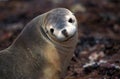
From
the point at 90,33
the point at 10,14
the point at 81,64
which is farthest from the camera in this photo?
the point at 10,14

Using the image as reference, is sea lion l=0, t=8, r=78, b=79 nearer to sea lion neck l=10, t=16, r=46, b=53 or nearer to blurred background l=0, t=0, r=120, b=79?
sea lion neck l=10, t=16, r=46, b=53

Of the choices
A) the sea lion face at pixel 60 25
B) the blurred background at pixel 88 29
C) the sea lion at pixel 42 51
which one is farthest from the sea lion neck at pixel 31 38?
the blurred background at pixel 88 29

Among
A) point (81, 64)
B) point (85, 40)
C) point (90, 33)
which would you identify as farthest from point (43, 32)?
point (90, 33)

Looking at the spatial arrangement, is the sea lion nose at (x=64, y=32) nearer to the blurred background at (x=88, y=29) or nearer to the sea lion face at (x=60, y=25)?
the sea lion face at (x=60, y=25)

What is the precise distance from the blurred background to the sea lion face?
1905 millimetres

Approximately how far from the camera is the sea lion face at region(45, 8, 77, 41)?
7985mm

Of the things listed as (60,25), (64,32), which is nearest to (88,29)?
(60,25)

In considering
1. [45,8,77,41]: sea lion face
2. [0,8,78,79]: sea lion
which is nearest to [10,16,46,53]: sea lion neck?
[0,8,78,79]: sea lion

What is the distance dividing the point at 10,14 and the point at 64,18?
12.4 meters

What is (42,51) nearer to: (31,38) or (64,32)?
(31,38)

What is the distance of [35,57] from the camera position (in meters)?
8.42

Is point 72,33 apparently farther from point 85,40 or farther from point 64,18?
point 85,40

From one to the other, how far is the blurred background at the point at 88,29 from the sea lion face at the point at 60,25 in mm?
1905

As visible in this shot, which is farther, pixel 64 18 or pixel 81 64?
pixel 81 64
